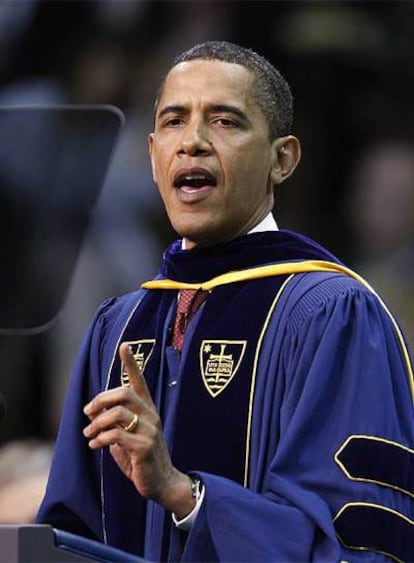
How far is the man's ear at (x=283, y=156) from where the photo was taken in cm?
431

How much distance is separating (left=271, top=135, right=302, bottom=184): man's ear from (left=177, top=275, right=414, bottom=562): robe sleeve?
0.43 metres

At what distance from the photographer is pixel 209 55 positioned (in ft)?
14.0

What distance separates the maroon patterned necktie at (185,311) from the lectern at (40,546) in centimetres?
121

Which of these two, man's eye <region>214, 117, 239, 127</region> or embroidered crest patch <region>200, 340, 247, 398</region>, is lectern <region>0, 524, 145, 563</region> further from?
man's eye <region>214, 117, 239, 127</region>

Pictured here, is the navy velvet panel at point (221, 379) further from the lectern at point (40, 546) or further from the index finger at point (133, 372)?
the lectern at point (40, 546)

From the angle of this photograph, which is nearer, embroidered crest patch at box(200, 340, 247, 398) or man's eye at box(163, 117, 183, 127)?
embroidered crest patch at box(200, 340, 247, 398)

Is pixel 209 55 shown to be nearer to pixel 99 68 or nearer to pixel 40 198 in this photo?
pixel 40 198

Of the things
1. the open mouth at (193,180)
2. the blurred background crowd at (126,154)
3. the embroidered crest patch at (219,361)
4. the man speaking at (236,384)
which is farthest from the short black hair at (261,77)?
the blurred background crowd at (126,154)

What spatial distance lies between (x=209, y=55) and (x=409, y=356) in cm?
95

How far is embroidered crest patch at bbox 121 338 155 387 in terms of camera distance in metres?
4.26

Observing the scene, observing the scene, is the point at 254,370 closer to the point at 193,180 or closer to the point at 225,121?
the point at 193,180

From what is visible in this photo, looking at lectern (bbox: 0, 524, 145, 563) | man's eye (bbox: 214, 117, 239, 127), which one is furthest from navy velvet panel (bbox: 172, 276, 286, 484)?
lectern (bbox: 0, 524, 145, 563)

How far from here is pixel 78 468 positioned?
4.29 metres

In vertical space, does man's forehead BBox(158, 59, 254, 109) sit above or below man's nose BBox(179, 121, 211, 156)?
above
